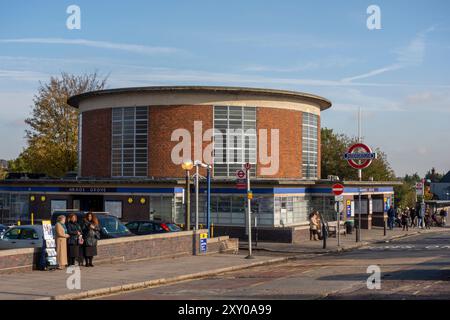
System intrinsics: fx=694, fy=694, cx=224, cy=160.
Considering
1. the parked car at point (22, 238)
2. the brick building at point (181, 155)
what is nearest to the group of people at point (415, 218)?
the brick building at point (181, 155)

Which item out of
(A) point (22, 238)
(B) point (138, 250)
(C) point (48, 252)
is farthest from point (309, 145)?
(C) point (48, 252)

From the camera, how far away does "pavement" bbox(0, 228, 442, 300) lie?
697 inches

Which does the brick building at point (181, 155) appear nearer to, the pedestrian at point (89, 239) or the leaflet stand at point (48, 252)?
the pedestrian at point (89, 239)

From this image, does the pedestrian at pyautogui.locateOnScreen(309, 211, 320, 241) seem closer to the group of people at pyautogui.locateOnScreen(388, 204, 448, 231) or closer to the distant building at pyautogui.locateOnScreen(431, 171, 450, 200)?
the group of people at pyautogui.locateOnScreen(388, 204, 448, 231)

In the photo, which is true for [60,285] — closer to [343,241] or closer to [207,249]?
[207,249]

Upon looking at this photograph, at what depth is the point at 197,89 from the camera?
47.4 meters

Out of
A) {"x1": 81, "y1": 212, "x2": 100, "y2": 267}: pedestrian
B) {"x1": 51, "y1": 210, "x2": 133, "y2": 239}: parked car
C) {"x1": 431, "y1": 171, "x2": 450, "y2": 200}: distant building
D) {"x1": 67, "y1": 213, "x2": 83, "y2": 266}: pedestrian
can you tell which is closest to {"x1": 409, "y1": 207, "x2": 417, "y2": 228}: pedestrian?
{"x1": 51, "y1": 210, "x2": 133, "y2": 239}: parked car

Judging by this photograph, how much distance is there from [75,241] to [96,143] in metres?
29.4

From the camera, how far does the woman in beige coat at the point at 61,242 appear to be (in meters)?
22.1

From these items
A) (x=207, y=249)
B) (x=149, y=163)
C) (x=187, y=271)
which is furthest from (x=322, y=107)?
(x=187, y=271)

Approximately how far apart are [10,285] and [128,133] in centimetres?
3148

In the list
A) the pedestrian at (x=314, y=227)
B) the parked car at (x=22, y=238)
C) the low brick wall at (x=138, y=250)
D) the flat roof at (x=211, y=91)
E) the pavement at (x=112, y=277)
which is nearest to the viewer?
the pavement at (x=112, y=277)

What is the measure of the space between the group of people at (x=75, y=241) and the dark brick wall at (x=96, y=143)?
2729cm

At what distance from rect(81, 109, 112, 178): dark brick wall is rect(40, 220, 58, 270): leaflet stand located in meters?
28.9
